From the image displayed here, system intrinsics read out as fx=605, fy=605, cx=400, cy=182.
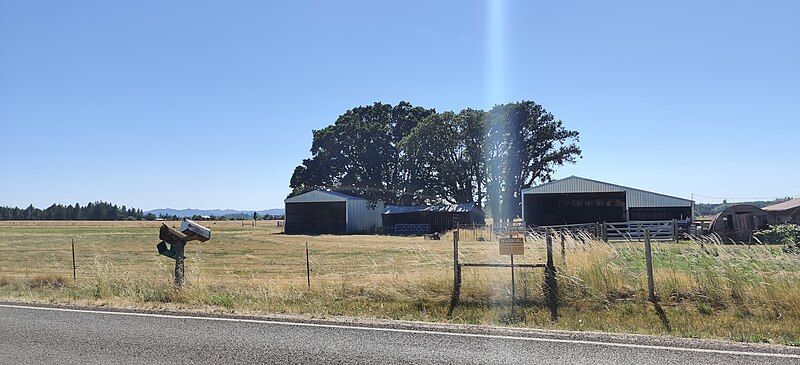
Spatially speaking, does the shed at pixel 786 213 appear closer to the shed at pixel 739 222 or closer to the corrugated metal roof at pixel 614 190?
the shed at pixel 739 222

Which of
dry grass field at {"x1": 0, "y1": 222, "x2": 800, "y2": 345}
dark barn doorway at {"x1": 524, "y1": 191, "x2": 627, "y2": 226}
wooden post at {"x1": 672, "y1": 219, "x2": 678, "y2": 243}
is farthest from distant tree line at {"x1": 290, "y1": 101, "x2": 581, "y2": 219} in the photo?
dry grass field at {"x1": 0, "y1": 222, "x2": 800, "y2": 345}

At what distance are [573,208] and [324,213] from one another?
76.9 feet

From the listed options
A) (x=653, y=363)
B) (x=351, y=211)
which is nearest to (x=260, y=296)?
(x=653, y=363)

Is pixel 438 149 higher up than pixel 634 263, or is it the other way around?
pixel 438 149

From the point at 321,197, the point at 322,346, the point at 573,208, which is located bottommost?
the point at 322,346

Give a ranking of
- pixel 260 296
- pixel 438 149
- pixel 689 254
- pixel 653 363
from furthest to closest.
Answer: pixel 438 149 < pixel 689 254 < pixel 260 296 < pixel 653 363

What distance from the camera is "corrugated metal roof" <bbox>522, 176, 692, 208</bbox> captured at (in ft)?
133

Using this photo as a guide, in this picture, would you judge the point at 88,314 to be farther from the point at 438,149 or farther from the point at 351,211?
the point at 438,149

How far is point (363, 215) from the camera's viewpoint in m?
59.1

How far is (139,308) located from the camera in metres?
9.84

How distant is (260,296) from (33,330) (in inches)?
149

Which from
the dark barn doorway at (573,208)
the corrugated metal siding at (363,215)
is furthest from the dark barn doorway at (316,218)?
the dark barn doorway at (573,208)

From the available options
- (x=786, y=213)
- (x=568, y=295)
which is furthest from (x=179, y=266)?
(x=786, y=213)

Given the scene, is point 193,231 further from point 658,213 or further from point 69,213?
point 69,213
